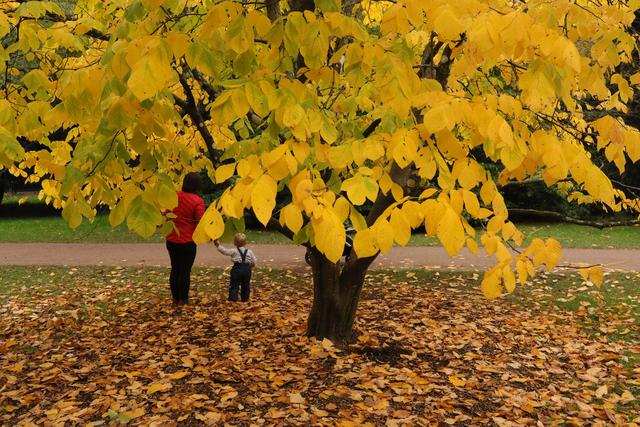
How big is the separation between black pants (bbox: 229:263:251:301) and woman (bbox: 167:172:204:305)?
0.55 metres

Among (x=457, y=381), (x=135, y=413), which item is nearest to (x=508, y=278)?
(x=457, y=381)

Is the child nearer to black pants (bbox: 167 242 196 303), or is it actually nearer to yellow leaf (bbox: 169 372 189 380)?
black pants (bbox: 167 242 196 303)

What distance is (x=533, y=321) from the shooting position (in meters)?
6.29

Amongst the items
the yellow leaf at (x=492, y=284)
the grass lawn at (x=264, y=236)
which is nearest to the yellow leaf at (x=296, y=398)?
the yellow leaf at (x=492, y=284)

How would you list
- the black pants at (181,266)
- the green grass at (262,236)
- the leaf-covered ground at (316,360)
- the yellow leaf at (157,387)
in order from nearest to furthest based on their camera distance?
the leaf-covered ground at (316,360) < the yellow leaf at (157,387) < the black pants at (181,266) < the green grass at (262,236)

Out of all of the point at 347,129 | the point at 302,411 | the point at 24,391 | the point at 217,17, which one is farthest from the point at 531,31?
the point at 24,391

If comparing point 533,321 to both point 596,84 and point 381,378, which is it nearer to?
point 381,378

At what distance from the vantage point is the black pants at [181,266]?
633 centimetres

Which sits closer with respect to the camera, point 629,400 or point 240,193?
point 240,193

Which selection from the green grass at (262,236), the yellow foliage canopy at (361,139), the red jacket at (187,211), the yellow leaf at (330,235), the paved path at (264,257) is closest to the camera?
the yellow leaf at (330,235)

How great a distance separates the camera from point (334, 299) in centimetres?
511

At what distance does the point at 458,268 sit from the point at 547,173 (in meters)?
7.74

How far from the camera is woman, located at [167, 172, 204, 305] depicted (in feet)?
19.6

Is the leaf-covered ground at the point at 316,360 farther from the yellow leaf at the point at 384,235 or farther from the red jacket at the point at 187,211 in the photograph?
the yellow leaf at the point at 384,235
